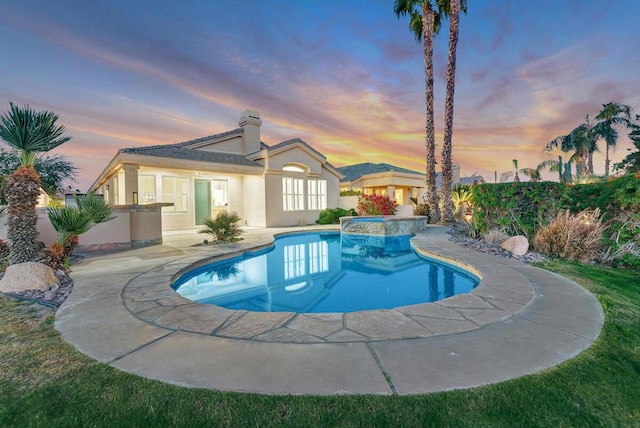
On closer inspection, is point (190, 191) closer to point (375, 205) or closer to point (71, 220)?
point (71, 220)

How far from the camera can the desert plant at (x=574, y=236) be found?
6594 millimetres

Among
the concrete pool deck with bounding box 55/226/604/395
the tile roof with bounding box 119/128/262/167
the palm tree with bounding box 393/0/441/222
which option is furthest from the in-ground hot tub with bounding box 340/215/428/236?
the concrete pool deck with bounding box 55/226/604/395

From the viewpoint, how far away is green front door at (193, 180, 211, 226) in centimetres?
1513

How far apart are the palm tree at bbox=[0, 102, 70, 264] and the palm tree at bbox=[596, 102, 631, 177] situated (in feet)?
133

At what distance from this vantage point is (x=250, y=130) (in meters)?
17.9

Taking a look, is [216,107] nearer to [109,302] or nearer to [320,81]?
[320,81]

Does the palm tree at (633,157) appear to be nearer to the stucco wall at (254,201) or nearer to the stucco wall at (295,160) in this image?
the stucco wall at (295,160)

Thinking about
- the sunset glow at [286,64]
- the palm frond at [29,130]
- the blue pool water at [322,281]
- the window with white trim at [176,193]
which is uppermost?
the sunset glow at [286,64]

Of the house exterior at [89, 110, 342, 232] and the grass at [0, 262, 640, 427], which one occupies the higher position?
the house exterior at [89, 110, 342, 232]

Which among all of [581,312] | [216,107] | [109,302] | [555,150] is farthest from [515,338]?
[555,150]

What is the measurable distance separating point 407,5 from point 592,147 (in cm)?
2841

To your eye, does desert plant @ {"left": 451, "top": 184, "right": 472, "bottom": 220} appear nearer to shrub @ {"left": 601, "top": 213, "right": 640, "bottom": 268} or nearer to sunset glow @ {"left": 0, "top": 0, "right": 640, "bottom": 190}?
sunset glow @ {"left": 0, "top": 0, "right": 640, "bottom": 190}

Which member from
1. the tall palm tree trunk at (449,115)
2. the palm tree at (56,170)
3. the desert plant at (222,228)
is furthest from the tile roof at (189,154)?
the palm tree at (56,170)

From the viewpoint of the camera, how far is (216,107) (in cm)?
1656
